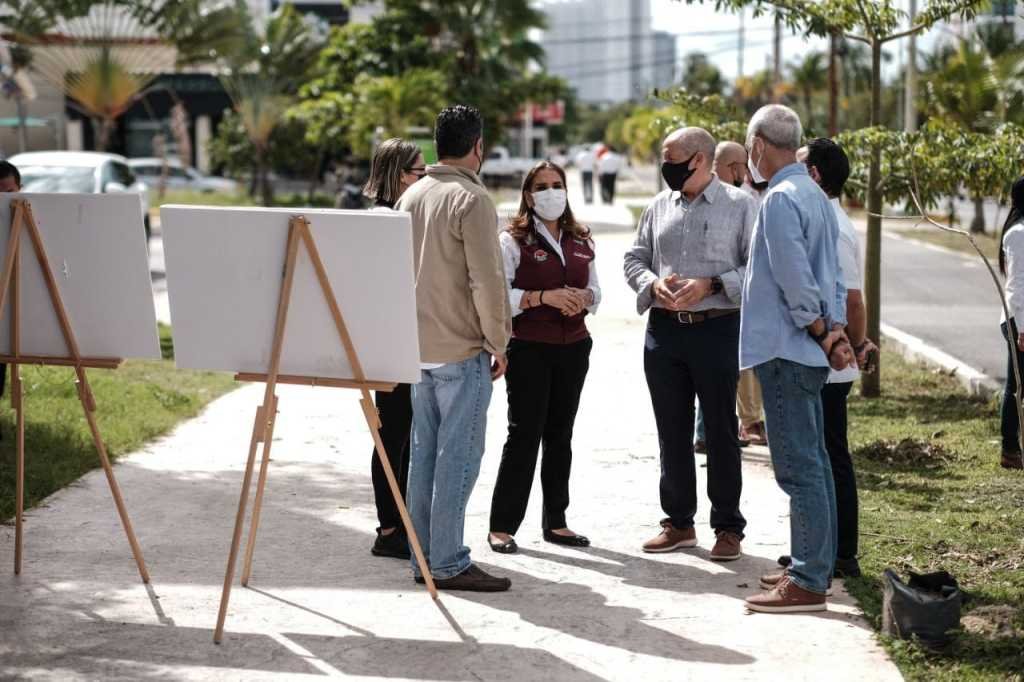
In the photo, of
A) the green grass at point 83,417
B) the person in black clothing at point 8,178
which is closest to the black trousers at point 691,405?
the green grass at point 83,417

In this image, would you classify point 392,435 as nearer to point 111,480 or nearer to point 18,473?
point 111,480

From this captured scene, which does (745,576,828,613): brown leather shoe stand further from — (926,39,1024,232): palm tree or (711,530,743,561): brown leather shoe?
(926,39,1024,232): palm tree

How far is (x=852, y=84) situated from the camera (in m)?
68.1

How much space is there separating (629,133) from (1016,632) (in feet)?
239

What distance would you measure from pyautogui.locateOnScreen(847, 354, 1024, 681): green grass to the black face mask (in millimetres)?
1965

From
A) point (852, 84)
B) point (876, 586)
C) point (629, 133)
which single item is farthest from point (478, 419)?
point (629, 133)

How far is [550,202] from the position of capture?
722 cm

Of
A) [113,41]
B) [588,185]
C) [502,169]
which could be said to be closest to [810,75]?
[502,169]

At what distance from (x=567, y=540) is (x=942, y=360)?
7.51 m

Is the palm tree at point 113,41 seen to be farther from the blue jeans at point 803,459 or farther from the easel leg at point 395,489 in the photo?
the blue jeans at point 803,459

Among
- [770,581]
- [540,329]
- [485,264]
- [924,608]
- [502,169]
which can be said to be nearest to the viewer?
[924,608]

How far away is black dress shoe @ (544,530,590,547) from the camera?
741 centimetres

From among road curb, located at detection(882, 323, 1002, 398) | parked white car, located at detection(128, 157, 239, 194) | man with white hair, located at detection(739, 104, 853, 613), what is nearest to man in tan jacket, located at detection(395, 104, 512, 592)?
man with white hair, located at detection(739, 104, 853, 613)

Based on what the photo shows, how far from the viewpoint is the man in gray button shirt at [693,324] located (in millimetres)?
7059
